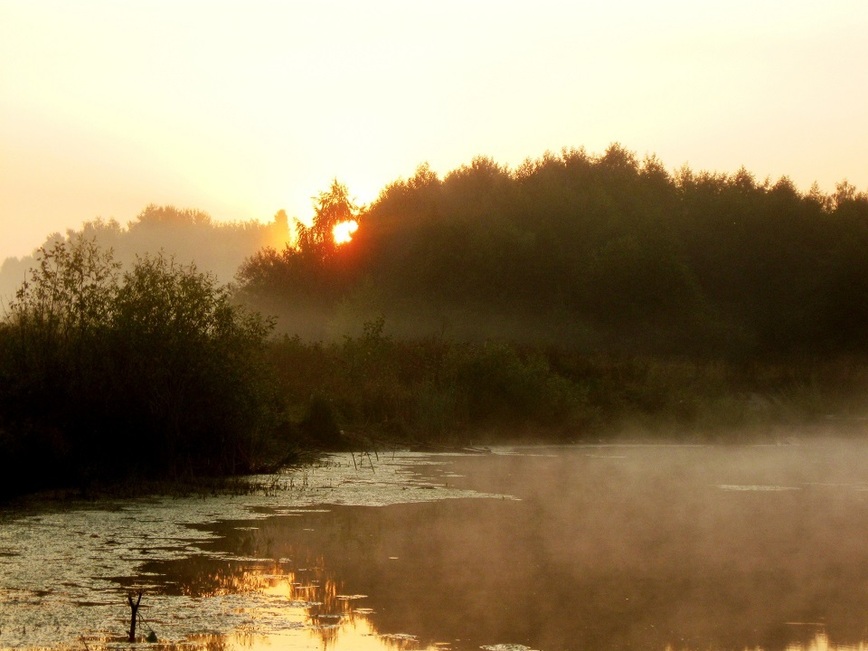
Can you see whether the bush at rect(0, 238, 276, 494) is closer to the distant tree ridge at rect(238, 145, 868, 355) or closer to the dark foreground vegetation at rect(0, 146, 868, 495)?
the dark foreground vegetation at rect(0, 146, 868, 495)

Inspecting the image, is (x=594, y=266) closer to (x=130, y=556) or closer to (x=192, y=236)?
(x=130, y=556)

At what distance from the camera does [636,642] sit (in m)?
7.52

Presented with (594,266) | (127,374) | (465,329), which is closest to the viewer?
(127,374)

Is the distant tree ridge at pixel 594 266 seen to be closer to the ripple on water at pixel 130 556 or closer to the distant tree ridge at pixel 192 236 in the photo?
the ripple on water at pixel 130 556

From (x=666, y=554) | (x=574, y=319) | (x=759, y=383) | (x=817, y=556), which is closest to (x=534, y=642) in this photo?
(x=666, y=554)

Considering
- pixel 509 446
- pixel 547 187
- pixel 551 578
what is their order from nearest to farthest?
pixel 551 578
pixel 509 446
pixel 547 187

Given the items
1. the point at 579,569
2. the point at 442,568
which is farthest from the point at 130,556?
the point at 579,569

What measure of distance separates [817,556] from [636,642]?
13.5ft

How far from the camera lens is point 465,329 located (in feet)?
153

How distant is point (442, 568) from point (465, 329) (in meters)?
37.0

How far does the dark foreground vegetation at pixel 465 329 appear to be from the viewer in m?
15.2

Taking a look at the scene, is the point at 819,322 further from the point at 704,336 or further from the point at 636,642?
the point at 636,642

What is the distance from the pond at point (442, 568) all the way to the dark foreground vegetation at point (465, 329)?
72.6 inches

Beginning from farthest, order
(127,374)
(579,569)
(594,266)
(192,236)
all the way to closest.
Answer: (192,236) < (594,266) < (127,374) < (579,569)
